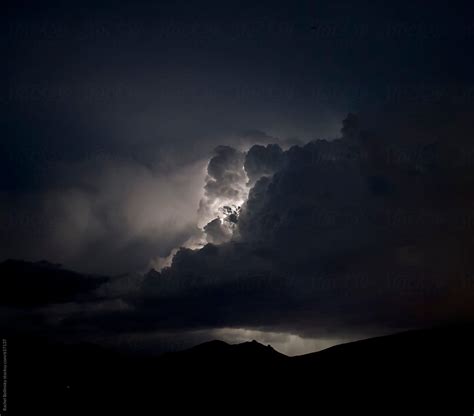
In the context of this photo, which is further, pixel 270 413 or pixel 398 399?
pixel 270 413

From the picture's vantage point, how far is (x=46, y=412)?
177875mm

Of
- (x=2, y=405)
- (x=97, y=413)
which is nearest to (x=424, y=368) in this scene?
(x=97, y=413)

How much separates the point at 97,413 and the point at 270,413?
233ft

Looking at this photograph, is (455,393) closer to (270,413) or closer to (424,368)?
(424,368)

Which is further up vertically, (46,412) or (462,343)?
(462,343)

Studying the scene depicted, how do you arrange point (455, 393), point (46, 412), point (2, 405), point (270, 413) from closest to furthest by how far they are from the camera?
1. point (2, 405)
2. point (455, 393)
3. point (46, 412)
4. point (270, 413)

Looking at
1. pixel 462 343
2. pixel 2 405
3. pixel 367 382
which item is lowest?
pixel 2 405

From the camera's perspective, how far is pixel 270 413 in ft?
635

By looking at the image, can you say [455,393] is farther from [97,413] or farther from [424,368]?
[97,413]

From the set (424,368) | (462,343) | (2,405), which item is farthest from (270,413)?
(2,405)

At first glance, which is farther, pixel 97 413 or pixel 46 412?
pixel 97 413

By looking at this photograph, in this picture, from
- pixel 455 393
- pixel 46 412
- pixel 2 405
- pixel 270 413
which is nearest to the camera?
pixel 2 405

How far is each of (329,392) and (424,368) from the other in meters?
38.7

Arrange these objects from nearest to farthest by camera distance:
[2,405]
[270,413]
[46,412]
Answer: [2,405]
[46,412]
[270,413]
